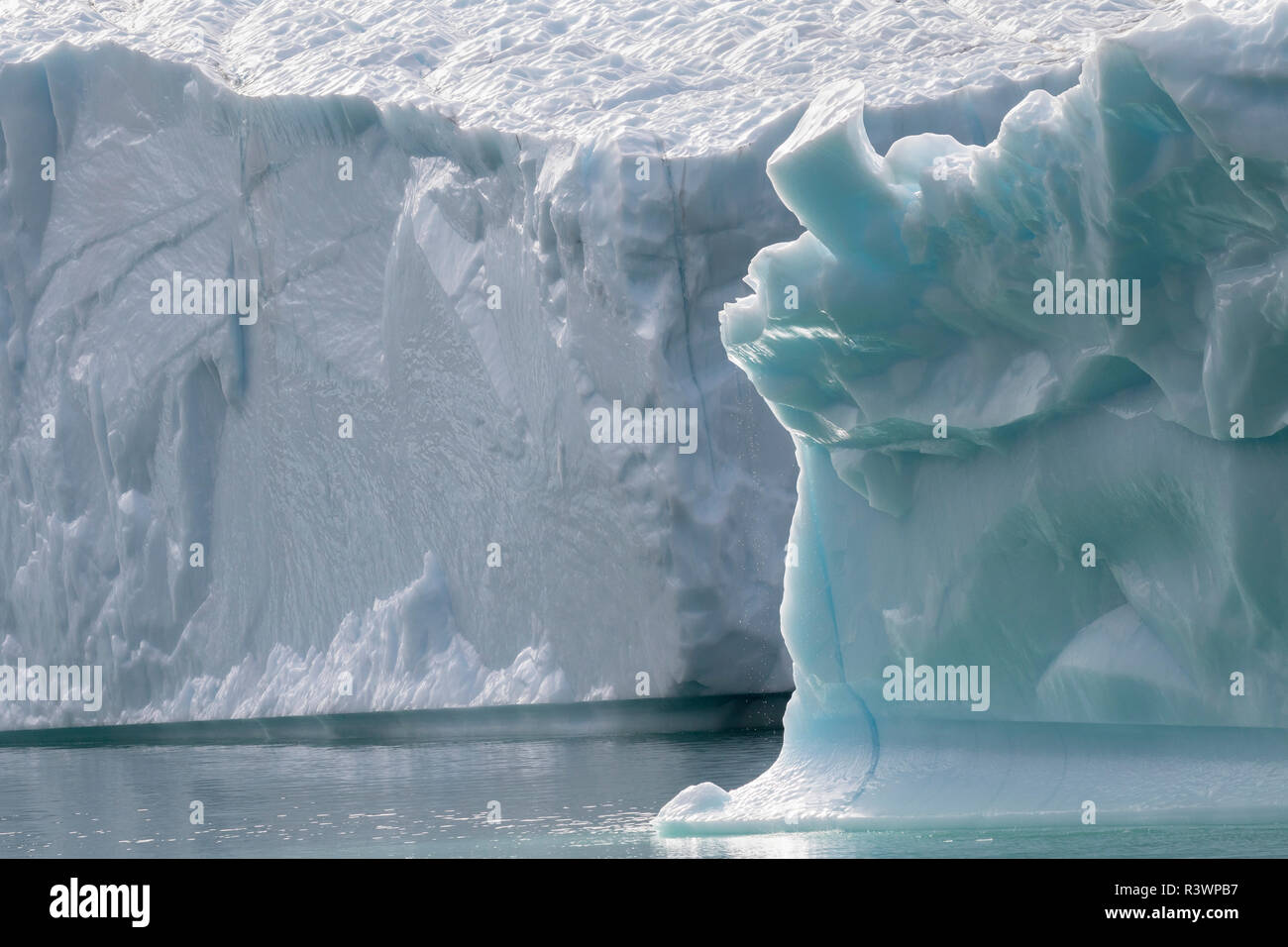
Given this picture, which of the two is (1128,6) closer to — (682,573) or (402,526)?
(682,573)

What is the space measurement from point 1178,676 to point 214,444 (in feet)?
25.7

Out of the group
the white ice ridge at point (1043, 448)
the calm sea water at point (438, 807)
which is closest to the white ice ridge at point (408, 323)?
the calm sea water at point (438, 807)

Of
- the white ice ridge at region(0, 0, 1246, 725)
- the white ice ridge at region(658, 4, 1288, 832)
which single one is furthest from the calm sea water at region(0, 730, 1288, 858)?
the white ice ridge at region(0, 0, 1246, 725)

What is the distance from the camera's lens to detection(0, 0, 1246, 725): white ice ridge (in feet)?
31.6

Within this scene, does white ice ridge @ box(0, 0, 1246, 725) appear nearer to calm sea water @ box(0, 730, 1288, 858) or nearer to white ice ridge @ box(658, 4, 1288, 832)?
calm sea water @ box(0, 730, 1288, 858)

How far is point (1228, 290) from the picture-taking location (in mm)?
4812

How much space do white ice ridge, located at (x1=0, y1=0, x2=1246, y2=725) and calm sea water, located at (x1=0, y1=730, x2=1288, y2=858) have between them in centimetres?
75

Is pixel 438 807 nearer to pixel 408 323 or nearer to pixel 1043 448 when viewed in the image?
pixel 1043 448

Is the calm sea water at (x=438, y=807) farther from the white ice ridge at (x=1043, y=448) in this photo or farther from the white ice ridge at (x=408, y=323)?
the white ice ridge at (x=408, y=323)

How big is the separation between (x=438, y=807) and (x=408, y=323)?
4.48 metres

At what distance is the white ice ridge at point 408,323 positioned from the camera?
31.6ft

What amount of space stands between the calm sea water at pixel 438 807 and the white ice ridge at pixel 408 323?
75 centimetres

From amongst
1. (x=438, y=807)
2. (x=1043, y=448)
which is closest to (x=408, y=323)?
(x=438, y=807)

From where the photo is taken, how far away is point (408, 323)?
10633 millimetres
